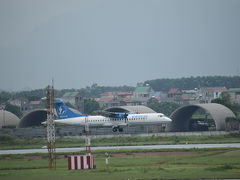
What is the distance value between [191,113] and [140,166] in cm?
6651

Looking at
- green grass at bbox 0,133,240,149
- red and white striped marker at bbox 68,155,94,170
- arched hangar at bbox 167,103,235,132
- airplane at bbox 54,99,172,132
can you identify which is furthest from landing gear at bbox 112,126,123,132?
red and white striped marker at bbox 68,155,94,170

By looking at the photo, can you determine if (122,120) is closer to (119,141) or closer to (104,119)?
(104,119)

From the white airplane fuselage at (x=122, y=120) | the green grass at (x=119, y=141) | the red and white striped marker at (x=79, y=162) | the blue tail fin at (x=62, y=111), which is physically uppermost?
the blue tail fin at (x=62, y=111)

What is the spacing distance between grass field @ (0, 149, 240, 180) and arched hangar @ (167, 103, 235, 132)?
40385 millimetres

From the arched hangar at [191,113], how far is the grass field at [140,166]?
40385 millimetres

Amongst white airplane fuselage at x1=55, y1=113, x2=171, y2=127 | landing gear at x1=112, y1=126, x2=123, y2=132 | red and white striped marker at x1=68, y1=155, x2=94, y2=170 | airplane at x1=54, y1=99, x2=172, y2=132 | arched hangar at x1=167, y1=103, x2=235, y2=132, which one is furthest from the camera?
arched hangar at x1=167, y1=103, x2=235, y2=132

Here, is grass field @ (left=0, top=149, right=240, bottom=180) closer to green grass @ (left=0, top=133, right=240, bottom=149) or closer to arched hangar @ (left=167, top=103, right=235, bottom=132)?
green grass @ (left=0, top=133, right=240, bottom=149)

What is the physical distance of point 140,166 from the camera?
47.2 meters

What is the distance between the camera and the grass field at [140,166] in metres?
39.4

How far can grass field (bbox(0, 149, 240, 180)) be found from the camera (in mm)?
39375

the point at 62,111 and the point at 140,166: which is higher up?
the point at 62,111

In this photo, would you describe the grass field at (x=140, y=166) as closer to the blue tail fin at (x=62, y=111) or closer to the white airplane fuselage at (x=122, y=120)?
the white airplane fuselage at (x=122, y=120)

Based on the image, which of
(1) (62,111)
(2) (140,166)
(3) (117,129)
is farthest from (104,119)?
(2) (140,166)

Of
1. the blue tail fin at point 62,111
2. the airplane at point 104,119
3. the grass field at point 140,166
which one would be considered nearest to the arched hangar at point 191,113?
the airplane at point 104,119
